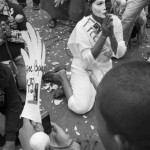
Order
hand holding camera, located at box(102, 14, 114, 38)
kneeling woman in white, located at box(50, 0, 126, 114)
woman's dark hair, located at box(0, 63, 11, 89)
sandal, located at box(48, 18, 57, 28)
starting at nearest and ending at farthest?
woman's dark hair, located at box(0, 63, 11, 89)
hand holding camera, located at box(102, 14, 114, 38)
kneeling woman in white, located at box(50, 0, 126, 114)
sandal, located at box(48, 18, 57, 28)

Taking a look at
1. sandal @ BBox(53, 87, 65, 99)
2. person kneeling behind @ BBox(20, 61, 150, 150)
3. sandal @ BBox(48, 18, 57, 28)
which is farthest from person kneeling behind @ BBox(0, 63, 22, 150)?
sandal @ BBox(48, 18, 57, 28)

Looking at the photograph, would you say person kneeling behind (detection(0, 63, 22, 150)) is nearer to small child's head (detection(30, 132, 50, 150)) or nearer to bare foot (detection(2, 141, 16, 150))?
bare foot (detection(2, 141, 16, 150))

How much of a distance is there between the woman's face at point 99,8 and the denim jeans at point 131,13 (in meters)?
1.17

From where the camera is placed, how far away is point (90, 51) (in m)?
2.75

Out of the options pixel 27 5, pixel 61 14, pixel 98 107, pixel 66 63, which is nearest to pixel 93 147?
pixel 98 107

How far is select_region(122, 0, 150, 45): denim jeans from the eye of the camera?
Answer: 12.7 ft

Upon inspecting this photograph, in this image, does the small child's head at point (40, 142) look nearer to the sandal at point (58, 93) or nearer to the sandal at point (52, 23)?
the sandal at point (58, 93)

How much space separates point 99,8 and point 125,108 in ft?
6.79

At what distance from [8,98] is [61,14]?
3.15 meters

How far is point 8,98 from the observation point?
2.33 meters

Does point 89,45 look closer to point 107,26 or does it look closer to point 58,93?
point 107,26

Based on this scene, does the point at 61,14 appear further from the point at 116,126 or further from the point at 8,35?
the point at 116,126

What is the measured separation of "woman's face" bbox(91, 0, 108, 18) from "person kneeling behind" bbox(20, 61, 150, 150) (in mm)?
1885

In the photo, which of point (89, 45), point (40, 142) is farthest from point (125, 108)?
point (89, 45)
